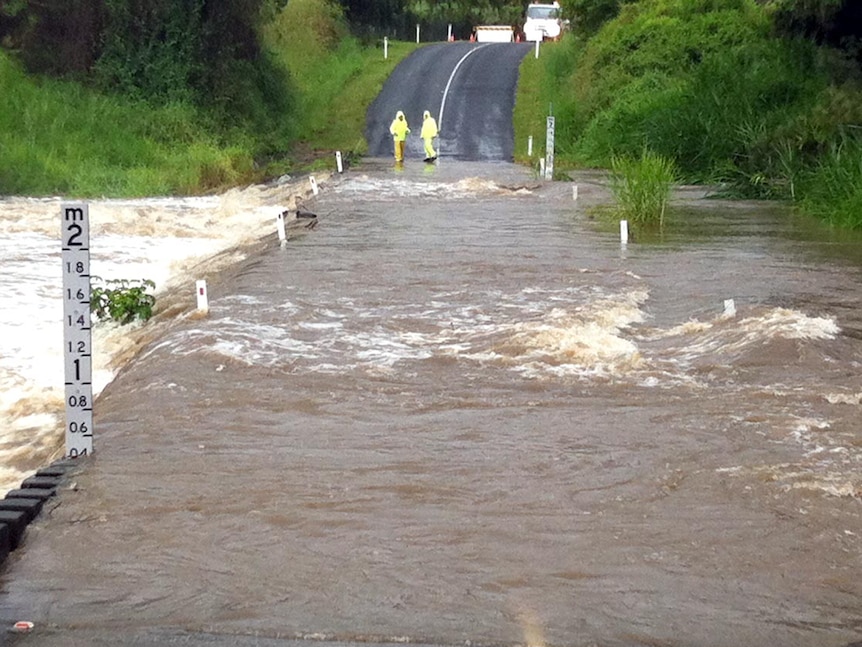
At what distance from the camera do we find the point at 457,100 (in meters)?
43.8

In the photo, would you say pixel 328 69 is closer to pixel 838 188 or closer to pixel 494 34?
pixel 494 34

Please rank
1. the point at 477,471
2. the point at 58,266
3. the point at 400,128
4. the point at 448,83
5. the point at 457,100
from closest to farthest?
the point at 477,471, the point at 58,266, the point at 400,128, the point at 457,100, the point at 448,83

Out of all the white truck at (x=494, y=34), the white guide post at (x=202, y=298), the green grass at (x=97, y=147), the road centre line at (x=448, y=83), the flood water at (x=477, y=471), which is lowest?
the flood water at (x=477, y=471)

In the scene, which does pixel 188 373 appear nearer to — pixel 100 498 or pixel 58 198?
pixel 100 498

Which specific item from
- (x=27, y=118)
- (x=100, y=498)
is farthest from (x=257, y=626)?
(x=27, y=118)

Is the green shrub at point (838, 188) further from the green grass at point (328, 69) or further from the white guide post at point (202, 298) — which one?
the green grass at point (328, 69)

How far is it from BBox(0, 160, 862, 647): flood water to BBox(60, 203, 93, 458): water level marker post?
0.99 feet

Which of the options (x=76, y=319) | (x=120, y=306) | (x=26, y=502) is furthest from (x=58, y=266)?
(x=26, y=502)

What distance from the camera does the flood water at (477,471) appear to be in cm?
576

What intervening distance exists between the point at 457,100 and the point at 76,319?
37.2 m

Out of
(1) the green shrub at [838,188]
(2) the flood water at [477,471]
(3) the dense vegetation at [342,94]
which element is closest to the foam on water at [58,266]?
(2) the flood water at [477,471]

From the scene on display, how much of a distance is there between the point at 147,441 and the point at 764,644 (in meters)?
4.46

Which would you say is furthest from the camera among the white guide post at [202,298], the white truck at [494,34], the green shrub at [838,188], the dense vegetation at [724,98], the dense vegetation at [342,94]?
the white truck at [494,34]

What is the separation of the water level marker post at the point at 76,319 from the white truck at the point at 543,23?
50.6 m
